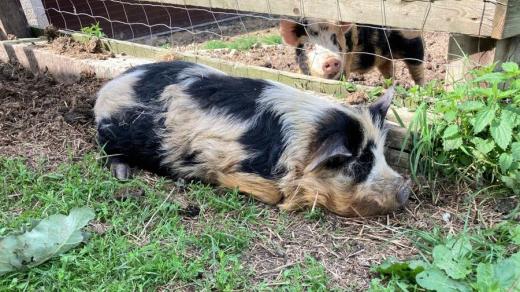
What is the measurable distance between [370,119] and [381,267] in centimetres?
80

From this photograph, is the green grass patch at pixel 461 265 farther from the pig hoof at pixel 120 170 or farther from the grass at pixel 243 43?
the grass at pixel 243 43

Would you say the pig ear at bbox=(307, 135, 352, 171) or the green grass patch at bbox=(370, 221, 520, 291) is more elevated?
the pig ear at bbox=(307, 135, 352, 171)

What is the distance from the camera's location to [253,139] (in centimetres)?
253

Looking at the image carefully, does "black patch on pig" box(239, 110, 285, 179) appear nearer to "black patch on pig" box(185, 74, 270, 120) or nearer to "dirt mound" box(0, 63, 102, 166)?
"black patch on pig" box(185, 74, 270, 120)

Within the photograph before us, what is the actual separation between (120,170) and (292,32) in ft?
6.79

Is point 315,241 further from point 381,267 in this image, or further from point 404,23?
point 404,23

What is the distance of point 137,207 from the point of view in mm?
2484

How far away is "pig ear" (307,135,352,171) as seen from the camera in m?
2.28

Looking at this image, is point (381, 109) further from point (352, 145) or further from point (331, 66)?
point (331, 66)

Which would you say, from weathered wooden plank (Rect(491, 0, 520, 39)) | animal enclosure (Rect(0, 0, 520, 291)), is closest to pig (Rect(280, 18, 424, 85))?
animal enclosure (Rect(0, 0, 520, 291))

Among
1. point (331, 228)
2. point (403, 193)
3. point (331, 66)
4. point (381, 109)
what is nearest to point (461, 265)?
point (403, 193)

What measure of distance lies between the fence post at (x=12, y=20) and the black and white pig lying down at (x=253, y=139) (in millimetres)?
2361

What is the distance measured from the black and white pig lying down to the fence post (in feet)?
7.75

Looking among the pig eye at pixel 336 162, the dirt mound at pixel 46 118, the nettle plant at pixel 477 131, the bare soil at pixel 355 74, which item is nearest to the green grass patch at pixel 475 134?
the nettle plant at pixel 477 131
